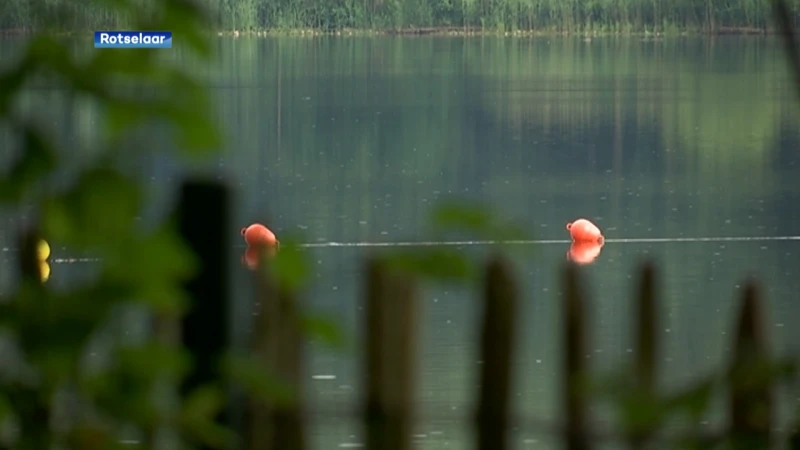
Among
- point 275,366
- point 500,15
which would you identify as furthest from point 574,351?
point 500,15

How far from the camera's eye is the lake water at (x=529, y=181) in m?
9.52

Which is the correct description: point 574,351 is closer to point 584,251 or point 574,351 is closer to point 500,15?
point 584,251

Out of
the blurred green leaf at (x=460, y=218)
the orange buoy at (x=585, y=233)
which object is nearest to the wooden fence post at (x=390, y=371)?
the blurred green leaf at (x=460, y=218)

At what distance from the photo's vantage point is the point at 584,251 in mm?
15672

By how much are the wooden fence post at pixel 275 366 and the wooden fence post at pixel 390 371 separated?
7 centimetres

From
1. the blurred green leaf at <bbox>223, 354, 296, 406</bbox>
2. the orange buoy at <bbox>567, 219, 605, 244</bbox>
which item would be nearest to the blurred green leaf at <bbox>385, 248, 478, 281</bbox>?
the blurred green leaf at <bbox>223, 354, 296, 406</bbox>

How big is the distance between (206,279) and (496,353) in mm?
299

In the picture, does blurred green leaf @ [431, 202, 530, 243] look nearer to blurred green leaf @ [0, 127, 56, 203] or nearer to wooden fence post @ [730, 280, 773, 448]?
blurred green leaf @ [0, 127, 56, 203]

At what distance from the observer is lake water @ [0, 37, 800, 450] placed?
9.52 metres

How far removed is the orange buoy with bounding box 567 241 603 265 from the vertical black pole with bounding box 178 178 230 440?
1340 cm

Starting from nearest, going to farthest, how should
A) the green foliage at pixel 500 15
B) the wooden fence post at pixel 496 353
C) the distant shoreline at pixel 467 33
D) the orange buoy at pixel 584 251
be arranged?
the wooden fence post at pixel 496 353, the orange buoy at pixel 584 251, the green foliage at pixel 500 15, the distant shoreline at pixel 467 33

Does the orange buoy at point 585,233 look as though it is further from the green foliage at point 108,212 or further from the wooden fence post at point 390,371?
the green foliage at point 108,212

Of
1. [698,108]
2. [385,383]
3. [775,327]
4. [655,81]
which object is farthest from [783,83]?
[385,383]

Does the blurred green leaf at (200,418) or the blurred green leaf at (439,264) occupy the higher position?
the blurred green leaf at (439,264)
